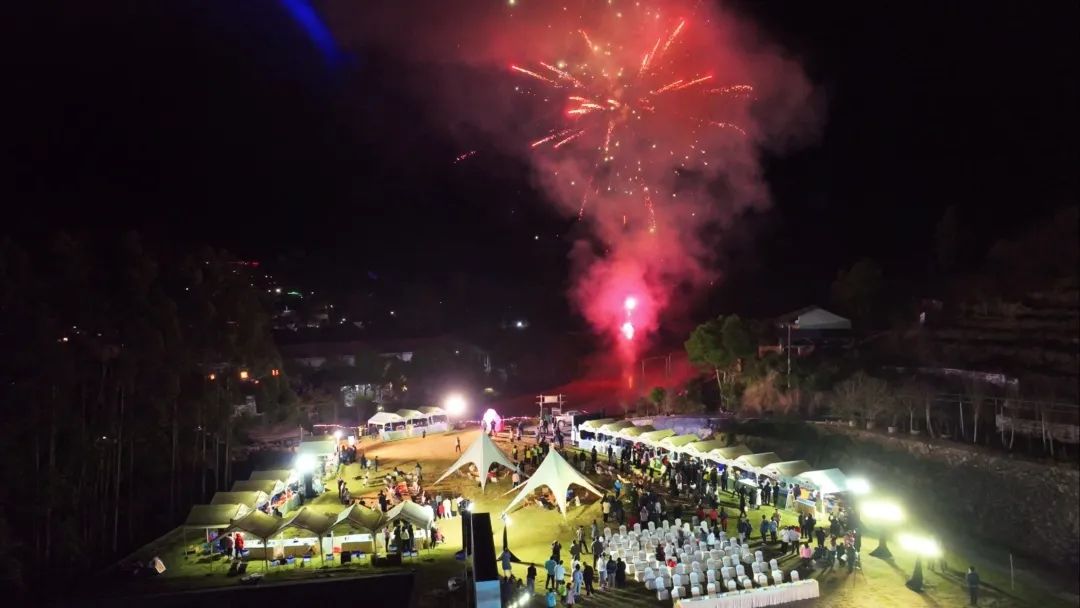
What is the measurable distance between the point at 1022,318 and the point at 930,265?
1028 inches

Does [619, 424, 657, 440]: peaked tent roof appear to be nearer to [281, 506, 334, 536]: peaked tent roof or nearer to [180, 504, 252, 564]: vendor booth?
[281, 506, 334, 536]: peaked tent roof

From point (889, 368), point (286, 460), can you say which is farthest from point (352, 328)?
point (889, 368)

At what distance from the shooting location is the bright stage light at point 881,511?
55.2 feet

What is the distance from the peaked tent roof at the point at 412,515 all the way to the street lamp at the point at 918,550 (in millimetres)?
10383

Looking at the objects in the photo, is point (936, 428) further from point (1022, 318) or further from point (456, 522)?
point (456, 522)

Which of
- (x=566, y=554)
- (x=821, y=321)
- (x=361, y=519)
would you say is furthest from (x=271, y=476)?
(x=821, y=321)

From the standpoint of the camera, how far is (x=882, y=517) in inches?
636

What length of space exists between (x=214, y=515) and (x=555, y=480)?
8726 millimetres

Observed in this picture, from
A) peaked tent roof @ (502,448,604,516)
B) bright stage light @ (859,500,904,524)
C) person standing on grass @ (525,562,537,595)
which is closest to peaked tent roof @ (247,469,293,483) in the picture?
peaked tent roof @ (502,448,604,516)

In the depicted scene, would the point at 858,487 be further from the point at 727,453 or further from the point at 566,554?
the point at 566,554

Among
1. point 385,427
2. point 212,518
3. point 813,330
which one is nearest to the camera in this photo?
point 212,518

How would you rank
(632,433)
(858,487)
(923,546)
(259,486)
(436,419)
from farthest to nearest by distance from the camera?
(436,419), (632,433), (259,486), (858,487), (923,546)

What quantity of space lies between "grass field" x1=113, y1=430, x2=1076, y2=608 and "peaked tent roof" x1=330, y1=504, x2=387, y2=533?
36.0 inches

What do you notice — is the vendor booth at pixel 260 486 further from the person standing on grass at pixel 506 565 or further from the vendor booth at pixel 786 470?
the vendor booth at pixel 786 470
